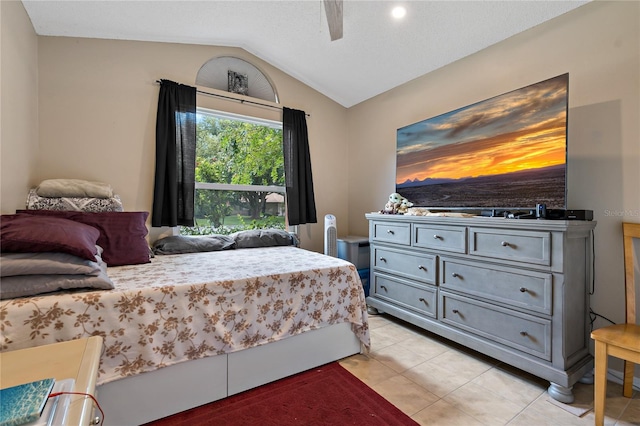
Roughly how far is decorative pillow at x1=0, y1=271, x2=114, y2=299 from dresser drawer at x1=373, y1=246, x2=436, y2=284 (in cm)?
220

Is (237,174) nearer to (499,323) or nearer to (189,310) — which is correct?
(189,310)

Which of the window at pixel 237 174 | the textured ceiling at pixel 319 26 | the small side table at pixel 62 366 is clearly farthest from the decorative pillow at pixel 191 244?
the textured ceiling at pixel 319 26

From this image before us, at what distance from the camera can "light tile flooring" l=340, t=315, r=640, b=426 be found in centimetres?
159

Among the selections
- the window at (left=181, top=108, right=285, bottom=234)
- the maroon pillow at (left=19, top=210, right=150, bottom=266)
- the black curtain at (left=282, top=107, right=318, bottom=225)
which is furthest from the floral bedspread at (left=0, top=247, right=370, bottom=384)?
the black curtain at (left=282, top=107, right=318, bottom=225)

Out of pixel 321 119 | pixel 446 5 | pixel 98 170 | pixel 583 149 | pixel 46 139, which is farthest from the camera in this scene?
pixel 321 119

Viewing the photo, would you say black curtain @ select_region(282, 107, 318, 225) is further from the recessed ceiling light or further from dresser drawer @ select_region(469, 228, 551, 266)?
dresser drawer @ select_region(469, 228, 551, 266)

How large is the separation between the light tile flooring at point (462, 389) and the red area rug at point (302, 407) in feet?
0.38

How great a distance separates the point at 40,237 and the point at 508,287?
2676 millimetres

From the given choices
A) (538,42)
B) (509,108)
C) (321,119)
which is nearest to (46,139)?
(321,119)

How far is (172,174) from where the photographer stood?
2.87 metres

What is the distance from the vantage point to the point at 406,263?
8.70ft

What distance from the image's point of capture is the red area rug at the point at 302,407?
155 cm

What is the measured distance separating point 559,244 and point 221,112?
321 centimetres

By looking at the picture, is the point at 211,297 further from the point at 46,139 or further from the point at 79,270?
the point at 46,139
